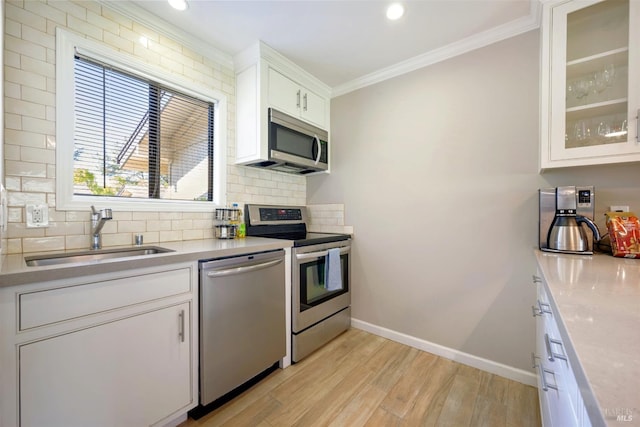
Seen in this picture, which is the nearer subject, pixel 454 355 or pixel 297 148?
pixel 454 355

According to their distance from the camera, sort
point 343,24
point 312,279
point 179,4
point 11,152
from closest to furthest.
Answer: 1. point 11,152
2. point 179,4
3. point 343,24
4. point 312,279

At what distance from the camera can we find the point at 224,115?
7.34ft

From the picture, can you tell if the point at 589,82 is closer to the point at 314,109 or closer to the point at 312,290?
the point at 314,109

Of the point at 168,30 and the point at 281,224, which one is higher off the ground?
the point at 168,30

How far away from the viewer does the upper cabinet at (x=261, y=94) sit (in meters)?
2.12

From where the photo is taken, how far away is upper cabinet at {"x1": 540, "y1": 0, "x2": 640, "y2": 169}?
4.35 feet

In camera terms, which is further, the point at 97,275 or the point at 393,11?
the point at 393,11

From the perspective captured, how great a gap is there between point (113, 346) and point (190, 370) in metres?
0.42

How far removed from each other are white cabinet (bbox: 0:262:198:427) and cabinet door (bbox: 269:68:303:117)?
153 centimetres

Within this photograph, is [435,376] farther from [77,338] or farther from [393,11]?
[393,11]

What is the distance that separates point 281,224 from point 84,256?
1.51 metres

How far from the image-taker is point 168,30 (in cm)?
186

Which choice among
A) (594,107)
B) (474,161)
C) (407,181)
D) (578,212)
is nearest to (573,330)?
(578,212)

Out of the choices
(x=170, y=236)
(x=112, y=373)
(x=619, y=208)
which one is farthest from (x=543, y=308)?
(x=170, y=236)
